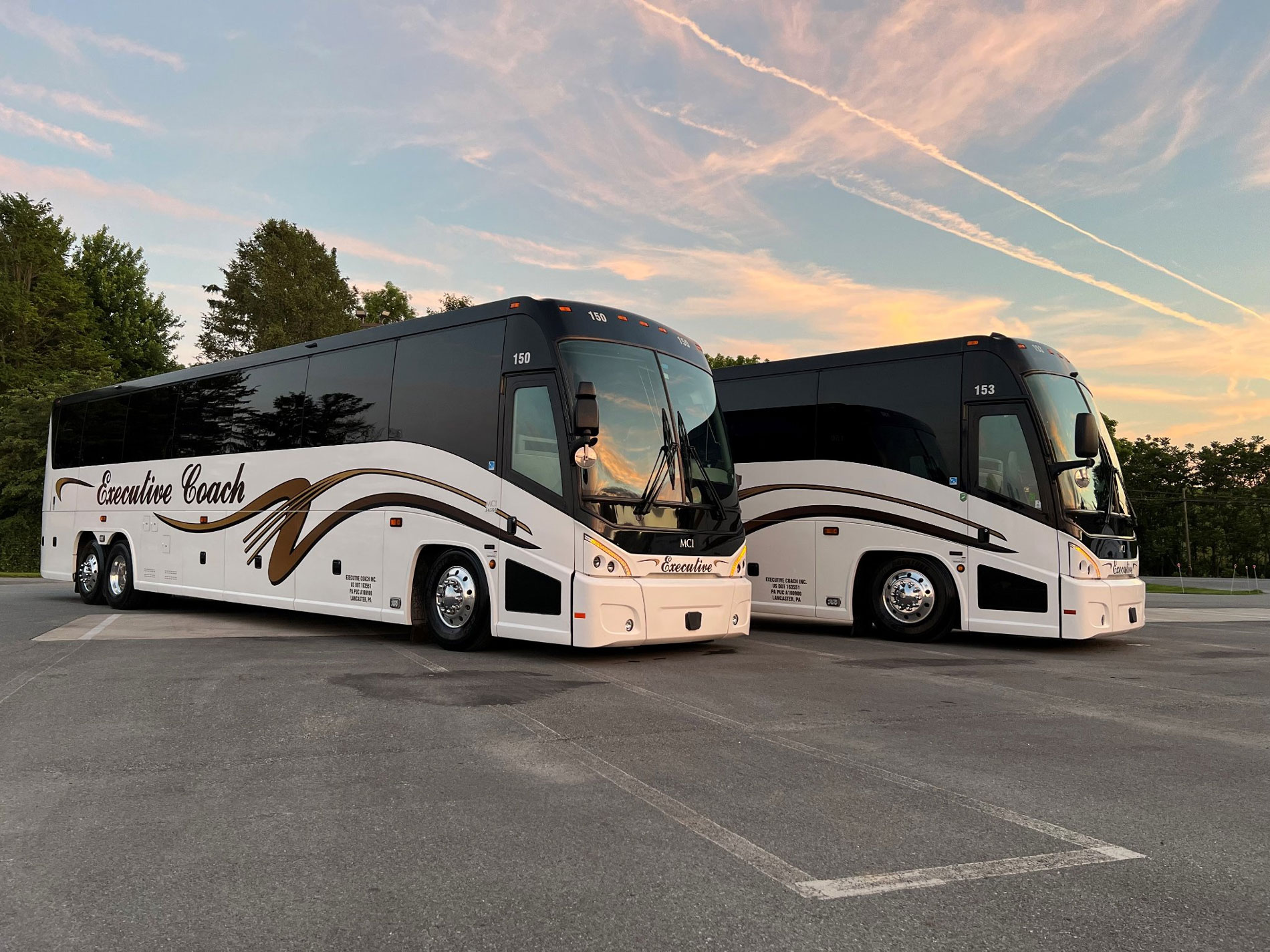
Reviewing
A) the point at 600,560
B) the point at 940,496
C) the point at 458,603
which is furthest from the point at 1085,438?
the point at 458,603

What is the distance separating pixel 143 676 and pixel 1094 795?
726 centimetres

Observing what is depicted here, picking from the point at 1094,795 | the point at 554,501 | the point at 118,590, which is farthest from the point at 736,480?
the point at 118,590

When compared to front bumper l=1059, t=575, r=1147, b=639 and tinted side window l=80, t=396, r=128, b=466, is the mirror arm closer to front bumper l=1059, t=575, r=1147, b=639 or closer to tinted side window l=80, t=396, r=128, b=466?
front bumper l=1059, t=575, r=1147, b=639

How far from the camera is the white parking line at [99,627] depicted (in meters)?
11.6

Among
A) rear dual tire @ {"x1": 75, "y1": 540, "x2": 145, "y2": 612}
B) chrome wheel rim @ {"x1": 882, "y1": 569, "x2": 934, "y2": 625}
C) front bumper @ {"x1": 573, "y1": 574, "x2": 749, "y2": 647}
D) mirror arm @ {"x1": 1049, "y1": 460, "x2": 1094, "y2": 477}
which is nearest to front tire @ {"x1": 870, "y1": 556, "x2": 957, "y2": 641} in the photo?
chrome wheel rim @ {"x1": 882, "y1": 569, "x2": 934, "y2": 625}

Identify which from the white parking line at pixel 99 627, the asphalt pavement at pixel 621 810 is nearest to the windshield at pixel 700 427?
the asphalt pavement at pixel 621 810

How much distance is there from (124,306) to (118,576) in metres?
46.8

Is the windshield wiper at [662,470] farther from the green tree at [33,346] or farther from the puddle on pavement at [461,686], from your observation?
the green tree at [33,346]

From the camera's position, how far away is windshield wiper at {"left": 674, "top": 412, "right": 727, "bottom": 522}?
1030 centimetres

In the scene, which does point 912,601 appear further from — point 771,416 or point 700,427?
point 700,427

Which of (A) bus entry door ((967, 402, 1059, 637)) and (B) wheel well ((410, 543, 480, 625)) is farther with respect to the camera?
(A) bus entry door ((967, 402, 1059, 637))

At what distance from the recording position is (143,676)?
27.6 feet

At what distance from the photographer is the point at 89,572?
17391mm

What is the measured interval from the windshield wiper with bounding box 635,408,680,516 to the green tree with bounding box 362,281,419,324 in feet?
191
